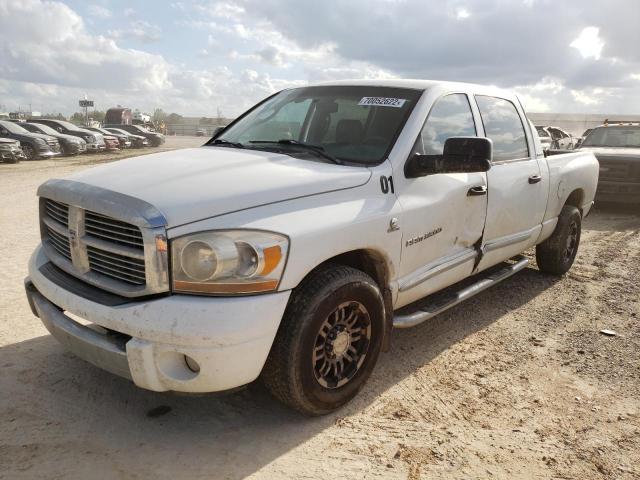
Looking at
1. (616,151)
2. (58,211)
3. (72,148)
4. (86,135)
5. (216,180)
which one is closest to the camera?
(216,180)

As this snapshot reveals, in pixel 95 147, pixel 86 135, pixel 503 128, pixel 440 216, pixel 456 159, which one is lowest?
pixel 95 147

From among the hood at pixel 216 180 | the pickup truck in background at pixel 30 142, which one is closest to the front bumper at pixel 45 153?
the pickup truck in background at pixel 30 142

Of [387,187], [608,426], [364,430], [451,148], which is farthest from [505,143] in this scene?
[364,430]

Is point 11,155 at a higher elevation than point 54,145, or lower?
lower

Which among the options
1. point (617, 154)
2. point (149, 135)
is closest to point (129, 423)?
point (617, 154)

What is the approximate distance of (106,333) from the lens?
2.60m

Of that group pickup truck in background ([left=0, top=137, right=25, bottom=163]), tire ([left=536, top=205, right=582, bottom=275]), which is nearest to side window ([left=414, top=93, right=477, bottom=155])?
tire ([left=536, top=205, right=582, bottom=275])

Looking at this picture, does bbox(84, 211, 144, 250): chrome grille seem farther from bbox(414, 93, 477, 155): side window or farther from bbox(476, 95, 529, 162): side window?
bbox(476, 95, 529, 162): side window

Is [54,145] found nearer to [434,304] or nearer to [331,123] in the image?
[331,123]

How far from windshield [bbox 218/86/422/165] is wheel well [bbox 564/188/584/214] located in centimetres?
295

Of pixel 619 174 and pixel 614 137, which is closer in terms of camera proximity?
pixel 619 174

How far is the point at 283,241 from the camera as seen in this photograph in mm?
2484

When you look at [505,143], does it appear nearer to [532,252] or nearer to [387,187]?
[387,187]

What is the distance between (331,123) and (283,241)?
1.47 metres
